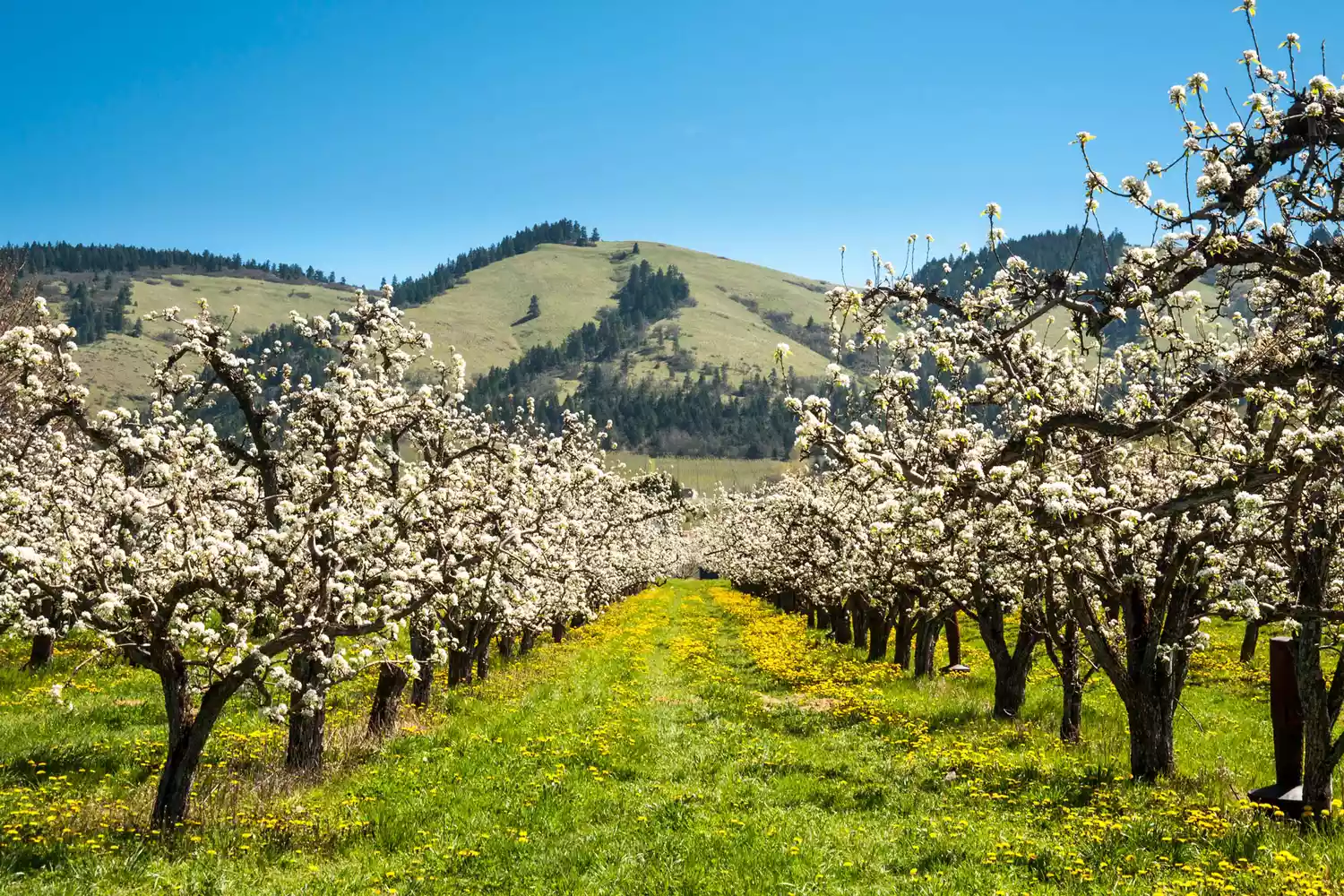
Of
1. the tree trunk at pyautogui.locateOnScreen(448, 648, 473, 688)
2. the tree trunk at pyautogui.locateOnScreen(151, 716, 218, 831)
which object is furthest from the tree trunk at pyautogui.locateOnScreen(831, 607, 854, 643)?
the tree trunk at pyautogui.locateOnScreen(151, 716, 218, 831)

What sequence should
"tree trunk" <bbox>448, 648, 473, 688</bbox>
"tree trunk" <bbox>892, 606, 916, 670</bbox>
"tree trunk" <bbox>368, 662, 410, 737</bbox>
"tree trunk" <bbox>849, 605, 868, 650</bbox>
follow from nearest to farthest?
"tree trunk" <bbox>368, 662, 410, 737</bbox> → "tree trunk" <bbox>448, 648, 473, 688</bbox> → "tree trunk" <bbox>892, 606, 916, 670</bbox> → "tree trunk" <bbox>849, 605, 868, 650</bbox>

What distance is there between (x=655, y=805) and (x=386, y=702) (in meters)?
7.67

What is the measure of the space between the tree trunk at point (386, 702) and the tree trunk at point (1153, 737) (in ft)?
45.7

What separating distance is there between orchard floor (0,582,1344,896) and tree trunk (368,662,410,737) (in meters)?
0.47

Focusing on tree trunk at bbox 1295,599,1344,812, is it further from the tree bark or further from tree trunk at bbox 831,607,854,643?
tree trunk at bbox 831,607,854,643

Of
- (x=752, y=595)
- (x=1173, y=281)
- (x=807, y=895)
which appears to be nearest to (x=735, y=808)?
(x=807, y=895)

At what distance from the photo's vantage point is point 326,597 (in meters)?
11.6

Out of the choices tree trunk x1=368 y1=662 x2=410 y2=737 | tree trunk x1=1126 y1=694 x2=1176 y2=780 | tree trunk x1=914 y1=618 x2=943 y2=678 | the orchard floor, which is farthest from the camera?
tree trunk x1=914 y1=618 x2=943 y2=678

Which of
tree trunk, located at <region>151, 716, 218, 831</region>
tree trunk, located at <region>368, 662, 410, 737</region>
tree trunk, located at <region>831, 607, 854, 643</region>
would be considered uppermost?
tree trunk, located at <region>151, 716, 218, 831</region>

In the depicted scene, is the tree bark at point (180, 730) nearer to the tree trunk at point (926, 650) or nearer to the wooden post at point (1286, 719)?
the wooden post at point (1286, 719)

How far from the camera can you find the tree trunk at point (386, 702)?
56.7 ft

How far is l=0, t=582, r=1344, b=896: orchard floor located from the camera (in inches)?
380

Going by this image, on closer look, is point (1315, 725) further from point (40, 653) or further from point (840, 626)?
point (40, 653)

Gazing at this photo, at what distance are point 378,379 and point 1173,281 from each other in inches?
503
